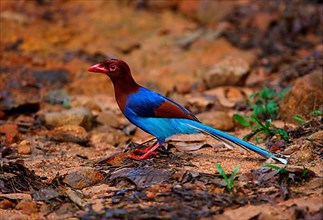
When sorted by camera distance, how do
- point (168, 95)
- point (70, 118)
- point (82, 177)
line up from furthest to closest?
1. point (168, 95)
2. point (70, 118)
3. point (82, 177)

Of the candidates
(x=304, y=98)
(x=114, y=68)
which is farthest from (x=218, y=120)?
(x=114, y=68)

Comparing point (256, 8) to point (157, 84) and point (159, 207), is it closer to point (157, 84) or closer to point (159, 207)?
point (157, 84)

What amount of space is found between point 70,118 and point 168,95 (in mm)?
1878

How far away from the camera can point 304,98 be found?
23.0 ft

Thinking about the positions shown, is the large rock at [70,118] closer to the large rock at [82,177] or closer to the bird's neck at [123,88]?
the bird's neck at [123,88]

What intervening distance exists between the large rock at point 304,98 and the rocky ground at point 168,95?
0.01 m

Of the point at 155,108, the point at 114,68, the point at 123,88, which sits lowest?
the point at 155,108

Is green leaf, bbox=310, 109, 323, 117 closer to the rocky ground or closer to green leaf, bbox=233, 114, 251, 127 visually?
the rocky ground

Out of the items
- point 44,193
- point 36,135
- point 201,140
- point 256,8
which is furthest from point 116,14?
point 44,193

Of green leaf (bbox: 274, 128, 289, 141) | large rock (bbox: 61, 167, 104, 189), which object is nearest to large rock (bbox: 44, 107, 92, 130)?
large rock (bbox: 61, 167, 104, 189)

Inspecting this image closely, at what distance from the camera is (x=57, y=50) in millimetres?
11148

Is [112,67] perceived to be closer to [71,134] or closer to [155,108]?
[155,108]

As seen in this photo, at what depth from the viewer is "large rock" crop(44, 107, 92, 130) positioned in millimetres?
7531

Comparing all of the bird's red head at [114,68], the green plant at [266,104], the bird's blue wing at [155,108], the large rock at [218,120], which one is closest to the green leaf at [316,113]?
the green plant at [266,104]
